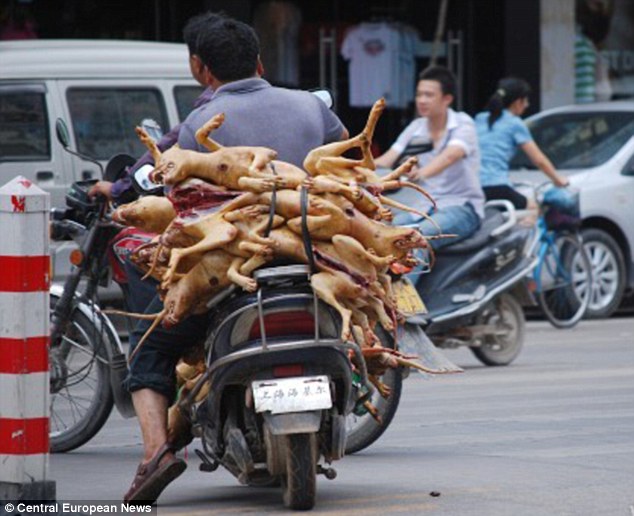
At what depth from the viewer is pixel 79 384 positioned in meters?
8.73

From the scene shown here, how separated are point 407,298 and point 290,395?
12.1 ft

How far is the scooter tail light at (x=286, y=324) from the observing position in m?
6.74

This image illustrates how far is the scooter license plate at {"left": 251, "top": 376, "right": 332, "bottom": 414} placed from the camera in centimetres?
663

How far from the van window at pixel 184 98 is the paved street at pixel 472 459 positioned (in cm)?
324

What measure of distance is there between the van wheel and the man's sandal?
9313 millimetres

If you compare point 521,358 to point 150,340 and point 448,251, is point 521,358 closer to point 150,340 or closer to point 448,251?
point 448,251

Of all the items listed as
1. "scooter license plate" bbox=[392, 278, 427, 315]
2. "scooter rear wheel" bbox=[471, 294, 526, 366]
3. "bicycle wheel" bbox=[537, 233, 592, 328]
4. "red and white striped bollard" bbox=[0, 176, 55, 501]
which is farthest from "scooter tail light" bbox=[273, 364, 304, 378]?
"bicycle wheel" bbox=[537, 233, 592, 328]

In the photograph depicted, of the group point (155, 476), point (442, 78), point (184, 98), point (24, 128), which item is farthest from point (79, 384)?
point (184, 98)

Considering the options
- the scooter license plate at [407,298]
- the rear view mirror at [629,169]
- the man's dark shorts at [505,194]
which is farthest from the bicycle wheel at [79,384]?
the rear view mirror at [629,169]

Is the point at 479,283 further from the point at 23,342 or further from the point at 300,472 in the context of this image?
the point at 23,342

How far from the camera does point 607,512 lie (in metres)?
6.86

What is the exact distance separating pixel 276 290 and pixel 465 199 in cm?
543

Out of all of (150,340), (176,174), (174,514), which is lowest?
(174,514)

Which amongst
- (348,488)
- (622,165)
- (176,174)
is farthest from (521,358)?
(176,174)
